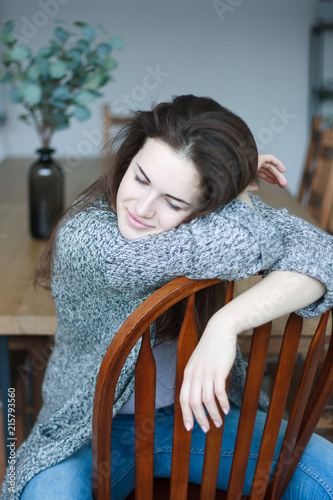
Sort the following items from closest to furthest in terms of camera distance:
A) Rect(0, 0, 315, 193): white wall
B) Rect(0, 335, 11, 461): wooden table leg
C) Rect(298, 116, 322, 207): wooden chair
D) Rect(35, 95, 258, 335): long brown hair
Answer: Rect(35, 95, 258, 335): long brown hair → Rect(0, 335, 11, 461): wooden table leg → Rect(298, 116, 322, 207): wooden chair → Rect(0, 0, 315, 193): white wall

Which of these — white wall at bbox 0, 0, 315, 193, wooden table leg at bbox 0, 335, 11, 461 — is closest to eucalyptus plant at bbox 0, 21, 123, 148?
wooden table leg at bbox 0, 335, 11, 461

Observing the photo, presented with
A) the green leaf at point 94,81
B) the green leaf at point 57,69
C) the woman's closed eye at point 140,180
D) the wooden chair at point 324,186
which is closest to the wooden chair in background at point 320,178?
the wooden chair at point 324,186

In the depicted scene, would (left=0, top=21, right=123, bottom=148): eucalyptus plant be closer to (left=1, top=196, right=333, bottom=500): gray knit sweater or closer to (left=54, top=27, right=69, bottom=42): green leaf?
(left=54, top=27, right=69, bottom=42): green leaf

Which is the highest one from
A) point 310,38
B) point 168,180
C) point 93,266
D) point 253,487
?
point 310,38

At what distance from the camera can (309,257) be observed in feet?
2.32

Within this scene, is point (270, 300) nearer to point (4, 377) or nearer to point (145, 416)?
point (145, 416)

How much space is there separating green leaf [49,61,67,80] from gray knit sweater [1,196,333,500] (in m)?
0.65

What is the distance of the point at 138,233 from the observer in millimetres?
740

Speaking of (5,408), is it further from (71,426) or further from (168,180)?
(168,180)

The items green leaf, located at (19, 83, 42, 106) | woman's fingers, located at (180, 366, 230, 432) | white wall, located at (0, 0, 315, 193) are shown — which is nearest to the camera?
woman's fingers, located at (180, 366, 230, 432)

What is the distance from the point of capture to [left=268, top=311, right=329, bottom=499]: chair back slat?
0.71 metres

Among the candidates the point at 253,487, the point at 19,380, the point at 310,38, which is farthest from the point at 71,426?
the point at 310,38

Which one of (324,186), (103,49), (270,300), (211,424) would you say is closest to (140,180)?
(270,300)

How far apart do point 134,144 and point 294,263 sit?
0.31m
